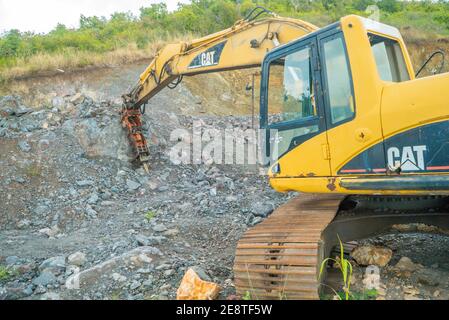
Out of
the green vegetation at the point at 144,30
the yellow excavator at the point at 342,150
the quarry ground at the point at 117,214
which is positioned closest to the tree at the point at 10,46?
the green vegetation at the point at 144,30

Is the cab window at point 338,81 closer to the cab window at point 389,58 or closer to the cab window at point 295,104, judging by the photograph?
the cab window at point 295,104

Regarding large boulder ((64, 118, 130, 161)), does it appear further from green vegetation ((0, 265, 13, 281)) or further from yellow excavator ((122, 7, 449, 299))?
yellow excavator ((122, 7, 449, 299))

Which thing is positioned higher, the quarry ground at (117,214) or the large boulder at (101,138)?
the large boulder at (101,138)

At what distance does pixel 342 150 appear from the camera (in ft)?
12.6

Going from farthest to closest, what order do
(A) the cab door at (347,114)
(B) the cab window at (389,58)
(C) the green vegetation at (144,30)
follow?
1. (C) the green vegetation at (144,30)
2. (B) the cab window at (389,58)
3. (A) the cab door at (347,114)

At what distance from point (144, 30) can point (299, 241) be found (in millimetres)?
16646

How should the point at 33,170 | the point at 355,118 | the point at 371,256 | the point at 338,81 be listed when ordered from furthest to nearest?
the point at 33,170 → the point at 371,256 → the point at 338,81 → the point at 355,118

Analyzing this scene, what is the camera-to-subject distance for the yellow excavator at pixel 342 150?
3.43 meters

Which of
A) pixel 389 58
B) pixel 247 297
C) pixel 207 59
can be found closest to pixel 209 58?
pixel 207 59

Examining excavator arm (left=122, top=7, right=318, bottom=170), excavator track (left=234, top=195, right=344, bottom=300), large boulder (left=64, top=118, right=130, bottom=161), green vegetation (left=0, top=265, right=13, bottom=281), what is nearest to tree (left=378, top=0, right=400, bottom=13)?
excavator arm (left=122, top=7, right=318, bottom=170)

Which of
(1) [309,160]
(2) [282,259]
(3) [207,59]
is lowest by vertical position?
(2) [282,259]

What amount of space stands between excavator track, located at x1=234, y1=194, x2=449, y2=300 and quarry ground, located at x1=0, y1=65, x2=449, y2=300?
1.30 ft

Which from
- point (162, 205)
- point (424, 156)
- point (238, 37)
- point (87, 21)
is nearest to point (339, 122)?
point (424, 156)

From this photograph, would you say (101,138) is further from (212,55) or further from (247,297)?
(247,297)
